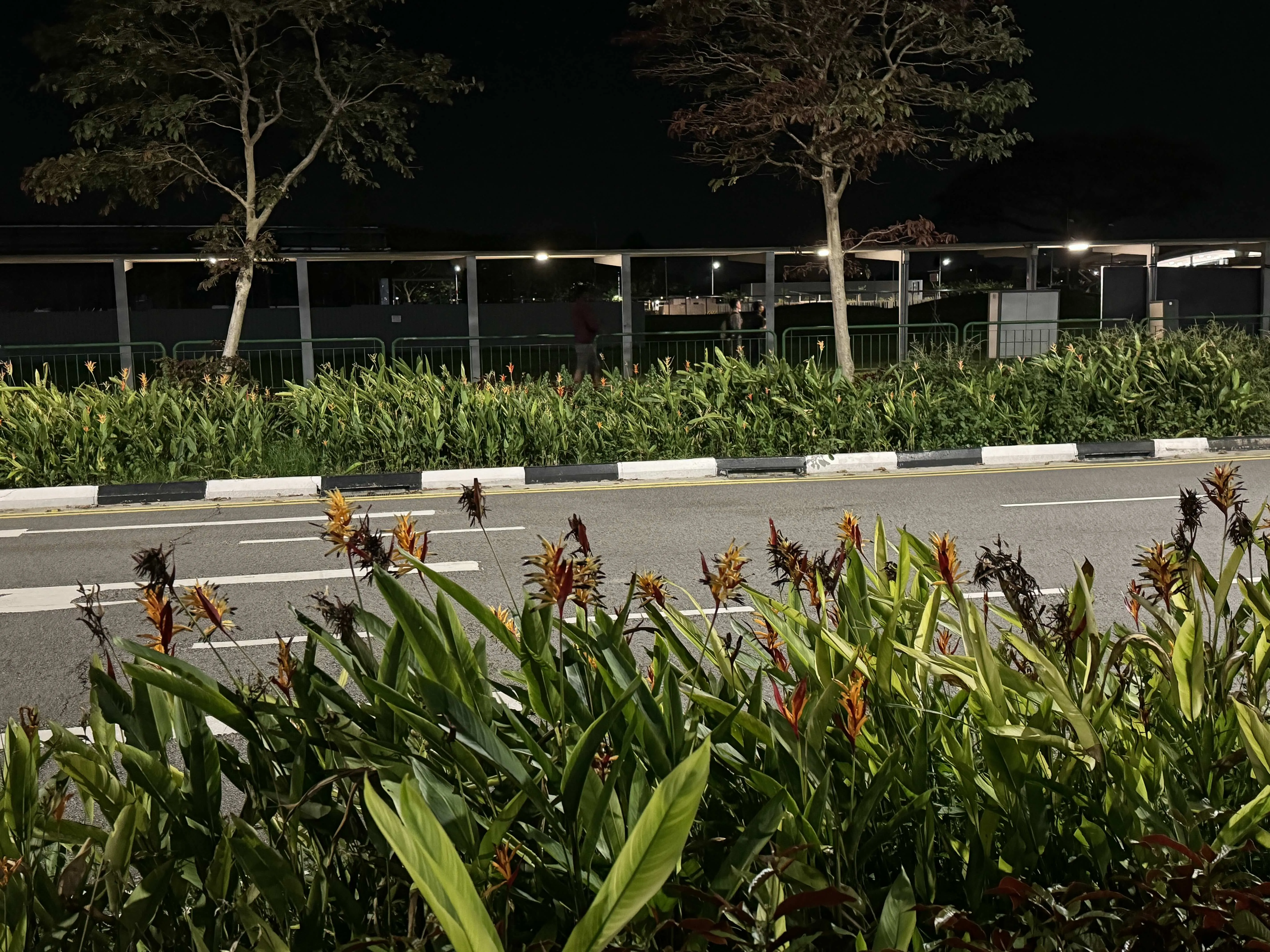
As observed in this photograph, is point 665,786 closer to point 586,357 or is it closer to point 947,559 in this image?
point 947,559

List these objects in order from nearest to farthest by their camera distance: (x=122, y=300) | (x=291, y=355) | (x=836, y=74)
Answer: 1. (x=836, y=74)
2. (x=122, y=300)
3. (x=291, y=355)

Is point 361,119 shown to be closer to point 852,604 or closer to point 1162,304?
point 1162,304

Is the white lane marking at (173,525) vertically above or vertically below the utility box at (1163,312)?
below

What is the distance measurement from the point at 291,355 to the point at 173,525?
24371 millimetres

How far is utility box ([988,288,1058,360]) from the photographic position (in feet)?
78.4

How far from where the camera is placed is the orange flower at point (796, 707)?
199 cm

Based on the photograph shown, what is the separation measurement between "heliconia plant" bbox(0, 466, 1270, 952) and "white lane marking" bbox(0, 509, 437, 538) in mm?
7256

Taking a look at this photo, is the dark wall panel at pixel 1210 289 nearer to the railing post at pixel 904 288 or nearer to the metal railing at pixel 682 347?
the railing post at pixel 904 288

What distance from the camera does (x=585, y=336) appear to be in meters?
19.6

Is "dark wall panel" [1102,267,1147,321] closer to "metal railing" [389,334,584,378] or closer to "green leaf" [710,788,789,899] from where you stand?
"metal railing" [389,334,584,378]

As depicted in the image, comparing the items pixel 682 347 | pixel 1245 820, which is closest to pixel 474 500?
pixel 1245 820

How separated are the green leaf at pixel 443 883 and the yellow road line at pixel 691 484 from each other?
30.6 ft

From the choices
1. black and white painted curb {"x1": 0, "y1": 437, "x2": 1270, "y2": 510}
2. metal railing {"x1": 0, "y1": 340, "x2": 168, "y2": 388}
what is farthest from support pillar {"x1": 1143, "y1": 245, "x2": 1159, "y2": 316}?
metal railing {"x1": 0, "y1": 340, "x2": 168, "y2": 388}

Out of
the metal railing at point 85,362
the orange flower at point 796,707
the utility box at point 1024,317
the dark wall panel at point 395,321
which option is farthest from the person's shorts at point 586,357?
the dark wall panel at point 395,321
